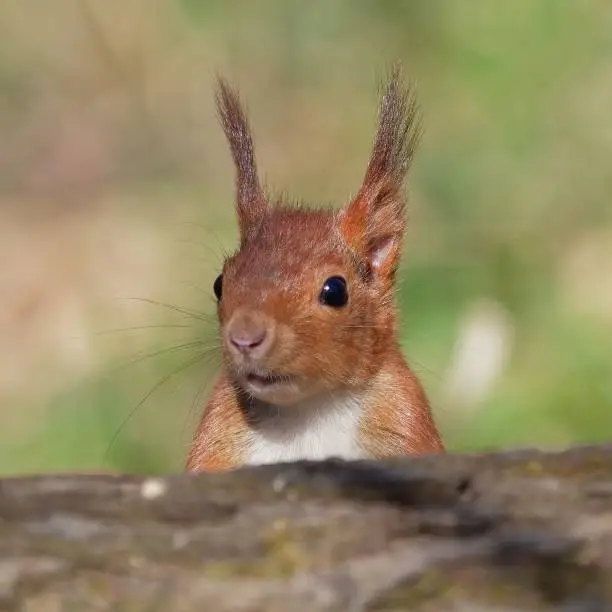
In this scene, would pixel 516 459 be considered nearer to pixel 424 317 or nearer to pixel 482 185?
pixel 424 317

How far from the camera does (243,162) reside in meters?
2.98

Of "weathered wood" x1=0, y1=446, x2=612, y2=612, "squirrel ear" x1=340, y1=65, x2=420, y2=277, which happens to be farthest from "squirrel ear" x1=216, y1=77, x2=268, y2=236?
"weathered wood" x1=0, y1=446, x2=612, y2=612

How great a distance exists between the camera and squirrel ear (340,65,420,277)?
286 cm

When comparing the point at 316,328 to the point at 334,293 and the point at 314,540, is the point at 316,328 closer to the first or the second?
the point at 334,293

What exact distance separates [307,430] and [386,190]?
0.61m

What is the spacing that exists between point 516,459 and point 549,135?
396cm

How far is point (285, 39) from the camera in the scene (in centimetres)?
638

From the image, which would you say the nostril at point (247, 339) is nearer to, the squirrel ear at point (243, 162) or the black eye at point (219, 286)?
the black eye at point (219, 286)

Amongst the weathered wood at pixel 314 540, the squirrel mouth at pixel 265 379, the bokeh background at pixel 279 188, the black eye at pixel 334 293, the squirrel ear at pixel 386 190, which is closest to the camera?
the weathered wood at pixel 314 540

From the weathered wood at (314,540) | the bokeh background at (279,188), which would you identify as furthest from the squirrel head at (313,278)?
the bokeh background at (279,188)

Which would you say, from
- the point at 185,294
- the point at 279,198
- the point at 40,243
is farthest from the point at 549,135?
the point at 279,198

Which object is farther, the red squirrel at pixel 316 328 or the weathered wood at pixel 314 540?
the red squirrel at pixel 316 328

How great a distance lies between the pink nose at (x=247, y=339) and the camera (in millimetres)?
2424

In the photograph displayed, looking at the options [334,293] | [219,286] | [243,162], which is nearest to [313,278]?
[334,293]
